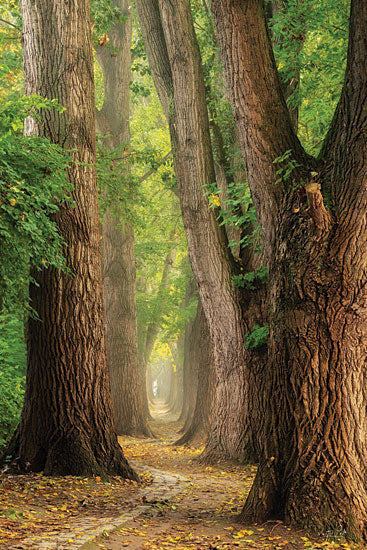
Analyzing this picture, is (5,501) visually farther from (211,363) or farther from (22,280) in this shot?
(211,363)

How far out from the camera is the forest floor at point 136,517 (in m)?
4.95

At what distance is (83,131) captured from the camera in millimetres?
8844

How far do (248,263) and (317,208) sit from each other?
546cm

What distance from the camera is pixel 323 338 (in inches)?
219

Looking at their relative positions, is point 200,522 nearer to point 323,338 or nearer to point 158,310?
point 323,338

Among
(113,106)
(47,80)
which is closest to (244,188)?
(47,80)

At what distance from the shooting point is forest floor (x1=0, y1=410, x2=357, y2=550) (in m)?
4.95

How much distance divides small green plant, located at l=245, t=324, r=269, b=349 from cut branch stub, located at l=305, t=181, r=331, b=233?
450 centimetres

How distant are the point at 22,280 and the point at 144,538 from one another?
3.64 m

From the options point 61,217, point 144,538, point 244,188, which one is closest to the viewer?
point 144,538

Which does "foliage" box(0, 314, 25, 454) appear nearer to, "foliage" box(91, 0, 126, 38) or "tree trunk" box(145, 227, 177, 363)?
"foliage" box(91, 0, 126, 38)

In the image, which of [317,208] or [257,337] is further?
[257,337]

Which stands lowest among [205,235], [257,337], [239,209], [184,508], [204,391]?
[184,508]

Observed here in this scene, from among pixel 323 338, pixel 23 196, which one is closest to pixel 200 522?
pixel 323 338
